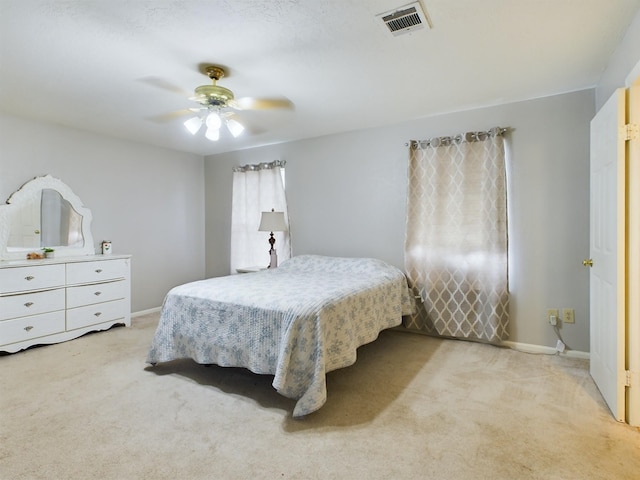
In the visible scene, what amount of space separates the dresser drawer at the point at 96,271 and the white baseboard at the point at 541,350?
160 inches

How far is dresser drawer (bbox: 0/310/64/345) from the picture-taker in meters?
2.97

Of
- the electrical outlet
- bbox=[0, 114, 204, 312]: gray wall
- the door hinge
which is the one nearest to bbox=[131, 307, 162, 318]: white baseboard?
bbox=[0, 114, 204, 312]: gray wall

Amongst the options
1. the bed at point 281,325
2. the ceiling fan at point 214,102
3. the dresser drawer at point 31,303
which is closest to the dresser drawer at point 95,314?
the dresser drawer at point 31,303

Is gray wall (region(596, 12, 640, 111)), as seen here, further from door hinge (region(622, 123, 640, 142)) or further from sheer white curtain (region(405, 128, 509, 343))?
sheer white curtain (region(405, 128, 509, 343))

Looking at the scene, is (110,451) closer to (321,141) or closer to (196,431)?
(196,431)

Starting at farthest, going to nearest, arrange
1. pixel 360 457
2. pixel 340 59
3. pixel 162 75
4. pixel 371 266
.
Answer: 1. pixel 371 266
2. pixel 162 75
3. pixel 340 59
4. pixel 360 457

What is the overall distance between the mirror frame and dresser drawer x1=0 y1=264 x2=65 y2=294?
0.42m

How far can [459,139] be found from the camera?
3.36m

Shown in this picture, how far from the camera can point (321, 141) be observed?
166 inches

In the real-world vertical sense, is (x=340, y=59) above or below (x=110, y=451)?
above

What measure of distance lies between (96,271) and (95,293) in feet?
0.76

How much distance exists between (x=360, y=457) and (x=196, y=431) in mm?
880

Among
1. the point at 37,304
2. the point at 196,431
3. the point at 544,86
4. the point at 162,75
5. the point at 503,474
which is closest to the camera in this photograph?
the point at 503,474

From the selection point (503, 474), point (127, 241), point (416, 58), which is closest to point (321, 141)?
point (416, 58)
